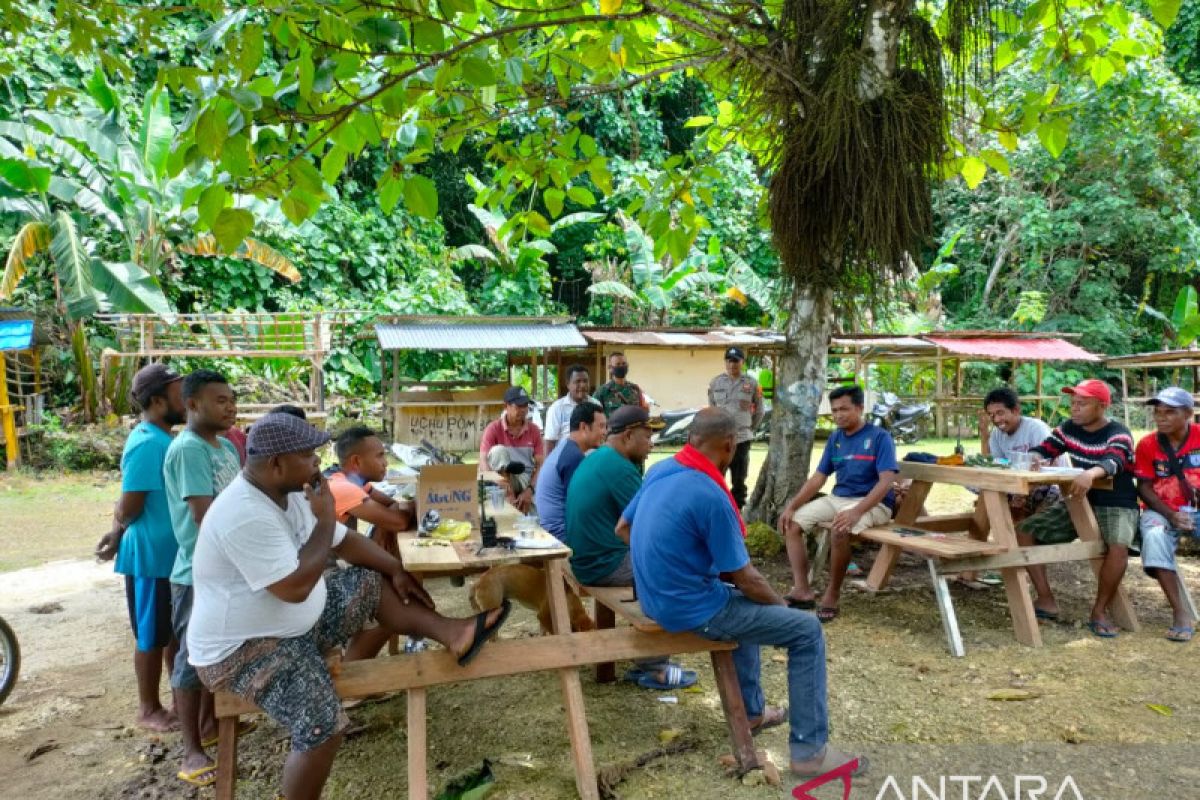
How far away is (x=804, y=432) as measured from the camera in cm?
679

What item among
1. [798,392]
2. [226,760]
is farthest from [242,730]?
[798,392]

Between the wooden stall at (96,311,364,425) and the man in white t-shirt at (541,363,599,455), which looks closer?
the man in white t-shirt at (541,363,599,455)

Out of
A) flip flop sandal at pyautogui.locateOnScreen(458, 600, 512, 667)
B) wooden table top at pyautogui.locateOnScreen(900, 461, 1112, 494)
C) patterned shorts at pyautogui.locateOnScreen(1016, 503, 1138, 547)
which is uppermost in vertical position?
wooden table top at pyautogui.locateOnScreen(900, 461, 1112, 494)

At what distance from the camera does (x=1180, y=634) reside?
16.3 ft

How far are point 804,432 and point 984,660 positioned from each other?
2.47m

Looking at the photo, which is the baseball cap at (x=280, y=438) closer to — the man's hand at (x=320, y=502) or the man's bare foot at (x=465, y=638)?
the man's hand at (x=320, y=502)

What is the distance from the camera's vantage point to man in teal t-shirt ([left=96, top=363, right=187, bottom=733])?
12.8 ft

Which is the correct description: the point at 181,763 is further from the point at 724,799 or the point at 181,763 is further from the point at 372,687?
the point at 724,799

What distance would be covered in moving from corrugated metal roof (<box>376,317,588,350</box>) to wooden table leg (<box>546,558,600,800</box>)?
9.51 m

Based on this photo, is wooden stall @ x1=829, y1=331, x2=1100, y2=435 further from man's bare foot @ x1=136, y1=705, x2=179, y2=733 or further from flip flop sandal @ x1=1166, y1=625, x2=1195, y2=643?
man's bare foot @ x1=136, y1=705, x2=179, y2=733

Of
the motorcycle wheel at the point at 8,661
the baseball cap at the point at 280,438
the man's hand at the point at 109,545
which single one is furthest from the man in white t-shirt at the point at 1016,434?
the motorcycle wheel at the point at 8,661

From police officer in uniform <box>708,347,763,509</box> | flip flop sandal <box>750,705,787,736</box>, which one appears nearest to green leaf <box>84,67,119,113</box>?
police officer in uniform <box>708,347,763,509</box>

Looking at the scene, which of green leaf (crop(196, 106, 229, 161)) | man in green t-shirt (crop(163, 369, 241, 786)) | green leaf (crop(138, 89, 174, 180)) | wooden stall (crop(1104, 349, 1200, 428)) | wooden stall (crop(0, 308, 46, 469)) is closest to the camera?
green leaf (crop(196, 106, 229, 161))

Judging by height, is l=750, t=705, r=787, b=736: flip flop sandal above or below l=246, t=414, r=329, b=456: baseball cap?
below
